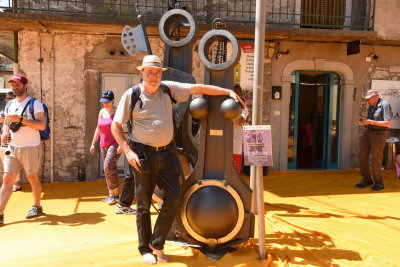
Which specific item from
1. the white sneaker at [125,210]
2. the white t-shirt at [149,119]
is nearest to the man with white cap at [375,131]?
the white sneaker at [125,210]

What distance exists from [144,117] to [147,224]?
97 centimetres

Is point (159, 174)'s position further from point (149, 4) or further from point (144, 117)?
point (149, 4)

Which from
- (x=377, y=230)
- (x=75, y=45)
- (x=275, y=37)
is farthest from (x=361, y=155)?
(x=75, y=45)

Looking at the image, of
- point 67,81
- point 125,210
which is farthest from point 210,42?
point 67,81

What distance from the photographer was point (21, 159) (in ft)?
14.9

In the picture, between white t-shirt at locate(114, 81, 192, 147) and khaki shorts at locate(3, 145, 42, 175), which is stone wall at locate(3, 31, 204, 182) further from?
white t-shirt at locate(114, 81, 192, 147)

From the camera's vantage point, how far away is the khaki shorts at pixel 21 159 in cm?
451

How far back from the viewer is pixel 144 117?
3248 mm

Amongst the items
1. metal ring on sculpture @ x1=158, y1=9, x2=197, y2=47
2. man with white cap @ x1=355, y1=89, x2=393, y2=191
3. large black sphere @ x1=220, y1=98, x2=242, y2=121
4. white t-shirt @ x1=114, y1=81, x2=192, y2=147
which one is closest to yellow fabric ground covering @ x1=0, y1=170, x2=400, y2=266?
man with white cap @ x1=355, y1=89, x2=393, y2=191

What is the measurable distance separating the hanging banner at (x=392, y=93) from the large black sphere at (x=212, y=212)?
7.42m

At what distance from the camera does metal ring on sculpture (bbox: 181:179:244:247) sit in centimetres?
345

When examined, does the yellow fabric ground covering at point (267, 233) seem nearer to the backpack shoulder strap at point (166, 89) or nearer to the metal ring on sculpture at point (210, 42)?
the backpack shoulder strap at point (166, 89)

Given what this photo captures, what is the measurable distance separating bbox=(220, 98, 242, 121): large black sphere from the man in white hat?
2.0 inches

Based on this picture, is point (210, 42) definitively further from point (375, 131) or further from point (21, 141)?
point (375, 131)
